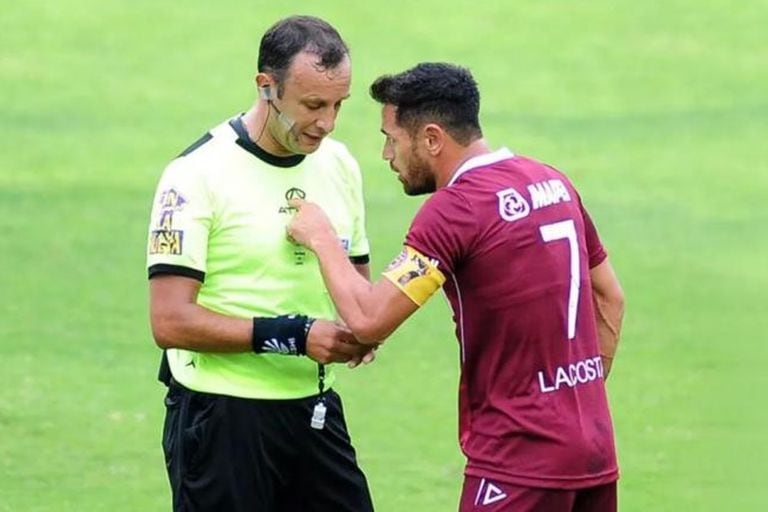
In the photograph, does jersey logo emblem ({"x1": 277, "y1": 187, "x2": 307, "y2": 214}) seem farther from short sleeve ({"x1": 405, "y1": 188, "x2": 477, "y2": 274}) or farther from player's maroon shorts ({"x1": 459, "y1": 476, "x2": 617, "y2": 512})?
player's maroon shorts ({"x1": 459, "y1": 476, "x2": 617, "y2": 512})

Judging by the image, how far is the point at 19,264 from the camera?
46.1ft

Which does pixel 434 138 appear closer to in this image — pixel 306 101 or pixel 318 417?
pixel 306 101

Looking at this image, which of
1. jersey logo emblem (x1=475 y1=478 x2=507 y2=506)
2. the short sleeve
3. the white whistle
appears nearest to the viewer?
the short sleeve

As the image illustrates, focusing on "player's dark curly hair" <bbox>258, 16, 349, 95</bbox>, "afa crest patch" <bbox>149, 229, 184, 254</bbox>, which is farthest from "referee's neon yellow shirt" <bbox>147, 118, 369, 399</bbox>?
"player's dark curly hair" <bbox>258, 16, 349, 95</bbox>

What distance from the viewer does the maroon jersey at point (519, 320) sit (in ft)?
18.3

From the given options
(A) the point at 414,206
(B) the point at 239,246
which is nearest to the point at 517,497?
(B) the point at 239,246

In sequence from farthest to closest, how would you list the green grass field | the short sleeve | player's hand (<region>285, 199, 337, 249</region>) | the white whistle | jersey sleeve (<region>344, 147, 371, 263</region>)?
the green grass field
jersey sleeve (<region>344, 147, 371, 263</region>)
the white whistle
player's hand (<region>285, 199, 337, 249</region>)
the short sleeve

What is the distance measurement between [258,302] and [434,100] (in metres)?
0.90

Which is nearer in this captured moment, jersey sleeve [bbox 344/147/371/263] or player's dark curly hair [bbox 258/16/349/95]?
player's dark curly hair [bbox 258/16/349/95]

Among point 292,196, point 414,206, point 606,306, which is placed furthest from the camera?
point 414,206

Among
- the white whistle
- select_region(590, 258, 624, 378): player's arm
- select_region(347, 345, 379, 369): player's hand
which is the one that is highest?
select_region(590, 258, 624, 378): player's arm

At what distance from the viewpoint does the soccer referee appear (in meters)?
5.87

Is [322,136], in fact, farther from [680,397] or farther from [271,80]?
[680,397]

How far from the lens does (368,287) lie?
5.76 m
